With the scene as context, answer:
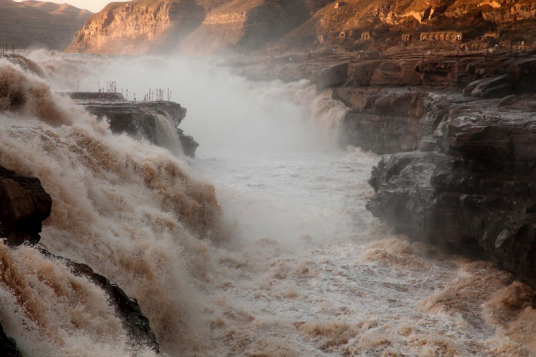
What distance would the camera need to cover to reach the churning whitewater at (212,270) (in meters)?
7.32

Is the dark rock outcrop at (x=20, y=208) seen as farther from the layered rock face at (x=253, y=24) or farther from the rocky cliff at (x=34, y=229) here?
the layered rock face at (x=253, y=24)

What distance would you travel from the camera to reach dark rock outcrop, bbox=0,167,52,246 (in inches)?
299

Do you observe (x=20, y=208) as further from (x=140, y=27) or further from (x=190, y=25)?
(x=140, y=27)

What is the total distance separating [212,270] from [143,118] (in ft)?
30.3

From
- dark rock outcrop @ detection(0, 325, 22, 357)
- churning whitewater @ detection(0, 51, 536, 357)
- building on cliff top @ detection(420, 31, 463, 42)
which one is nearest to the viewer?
dark rock outcrop @ detection(0, 325, 22, 357)

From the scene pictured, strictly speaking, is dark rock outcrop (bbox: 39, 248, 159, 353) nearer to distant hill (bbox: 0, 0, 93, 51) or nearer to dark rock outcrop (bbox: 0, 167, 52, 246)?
dark rock outcrop (bbox: 0, 167, 52, 246)

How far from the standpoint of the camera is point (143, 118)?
65.1 feet

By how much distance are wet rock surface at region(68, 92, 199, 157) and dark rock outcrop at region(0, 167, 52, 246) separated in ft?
31.6

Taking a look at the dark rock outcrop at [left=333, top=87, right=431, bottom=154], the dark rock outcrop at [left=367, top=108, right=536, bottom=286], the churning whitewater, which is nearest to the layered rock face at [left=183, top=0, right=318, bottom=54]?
the dark rock outcrop at [left=333, top=87, right=431, bottom=154]

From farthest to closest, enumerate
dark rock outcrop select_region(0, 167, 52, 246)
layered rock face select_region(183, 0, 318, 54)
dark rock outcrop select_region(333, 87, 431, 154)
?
layered rock face select_region(183, 0, 318, 54) < dark rock outcrop select_region(333, 87, 431, 154) < dark rock outcrop select_region(0, 167, 52, 246)

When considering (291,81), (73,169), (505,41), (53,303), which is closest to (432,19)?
(505,41)

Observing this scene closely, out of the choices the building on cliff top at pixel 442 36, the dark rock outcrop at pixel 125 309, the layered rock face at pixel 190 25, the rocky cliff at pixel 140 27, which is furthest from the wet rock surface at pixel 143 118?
the rocky cliff at pixel 140 27

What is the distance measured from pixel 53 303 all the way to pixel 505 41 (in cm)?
3863

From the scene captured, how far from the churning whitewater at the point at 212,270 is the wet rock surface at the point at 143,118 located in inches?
108
